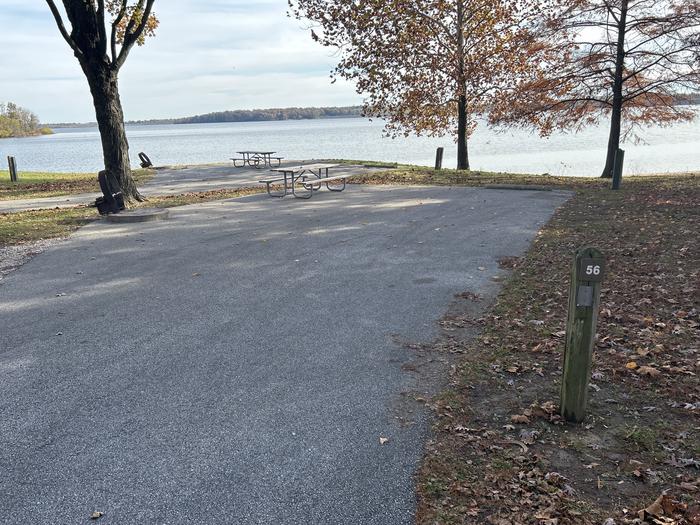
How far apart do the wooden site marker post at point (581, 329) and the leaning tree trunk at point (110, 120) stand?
37.9 feet

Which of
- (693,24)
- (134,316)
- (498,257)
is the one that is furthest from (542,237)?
(693,24)

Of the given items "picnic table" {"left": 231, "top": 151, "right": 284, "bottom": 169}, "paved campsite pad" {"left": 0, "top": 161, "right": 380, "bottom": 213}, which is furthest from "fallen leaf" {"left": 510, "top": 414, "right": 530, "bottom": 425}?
"picnic table" {"left": 231, "top": 151, "right": 284, "bottom": 169}

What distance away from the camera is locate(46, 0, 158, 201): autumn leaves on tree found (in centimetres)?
1201

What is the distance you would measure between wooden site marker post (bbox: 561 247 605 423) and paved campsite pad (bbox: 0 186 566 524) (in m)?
0.96

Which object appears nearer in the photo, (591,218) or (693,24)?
(591,218)

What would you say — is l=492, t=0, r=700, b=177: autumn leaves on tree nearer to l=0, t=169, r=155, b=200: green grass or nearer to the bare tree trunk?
the bare tree trunk

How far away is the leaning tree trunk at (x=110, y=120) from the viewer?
12.3 m

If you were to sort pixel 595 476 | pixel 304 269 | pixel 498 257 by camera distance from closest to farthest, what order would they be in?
1. pixel 595 476
2. pixel 304 269
3. pixel 498 257

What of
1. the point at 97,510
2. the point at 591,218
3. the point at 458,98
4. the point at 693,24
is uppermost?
the point at 693,24

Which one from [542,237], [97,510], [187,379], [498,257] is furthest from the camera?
[542,237]

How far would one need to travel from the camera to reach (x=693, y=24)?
17.2 m

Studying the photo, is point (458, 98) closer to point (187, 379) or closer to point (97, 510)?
point (187, 379)

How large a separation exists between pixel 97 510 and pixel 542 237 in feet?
26.4

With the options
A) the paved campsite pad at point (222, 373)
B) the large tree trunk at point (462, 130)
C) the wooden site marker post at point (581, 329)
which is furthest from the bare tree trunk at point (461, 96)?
the wooden site marker post at point (581, 329)
